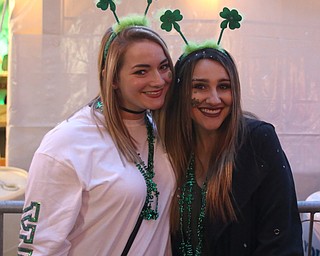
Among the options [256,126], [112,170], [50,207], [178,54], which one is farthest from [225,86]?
[178,54]

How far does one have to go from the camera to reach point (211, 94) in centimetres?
172

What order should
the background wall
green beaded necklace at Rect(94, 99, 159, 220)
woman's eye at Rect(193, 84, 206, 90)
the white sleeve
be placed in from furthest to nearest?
the background wall < woman's eye at Rect(193, 84, 206, 90) < green beaded necklace at Rect(94, 99, 159, 220) < the white sleeve

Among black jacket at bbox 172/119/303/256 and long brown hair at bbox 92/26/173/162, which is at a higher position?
long brown hair at bbox 92/26/173/162

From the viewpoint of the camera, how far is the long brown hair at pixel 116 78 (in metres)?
1.69

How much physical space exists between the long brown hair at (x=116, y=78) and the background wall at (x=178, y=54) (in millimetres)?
1869

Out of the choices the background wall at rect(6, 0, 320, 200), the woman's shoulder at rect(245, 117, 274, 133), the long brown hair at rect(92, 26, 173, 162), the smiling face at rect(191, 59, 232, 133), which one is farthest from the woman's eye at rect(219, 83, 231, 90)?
the background wall at rect(6, 0, 320, 200)

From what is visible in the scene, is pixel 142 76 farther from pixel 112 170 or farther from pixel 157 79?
pixel 112 170

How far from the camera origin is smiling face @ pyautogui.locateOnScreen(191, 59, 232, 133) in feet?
5.65

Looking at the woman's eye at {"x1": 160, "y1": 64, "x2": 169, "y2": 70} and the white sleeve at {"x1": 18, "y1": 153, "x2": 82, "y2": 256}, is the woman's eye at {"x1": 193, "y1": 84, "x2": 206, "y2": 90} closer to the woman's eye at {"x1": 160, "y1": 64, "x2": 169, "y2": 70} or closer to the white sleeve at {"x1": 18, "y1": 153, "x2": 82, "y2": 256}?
the woman's eye at {"x1": 160, "y1": 64, "x2": 169, "y2": 70}

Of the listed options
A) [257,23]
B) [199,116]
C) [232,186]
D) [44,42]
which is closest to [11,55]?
[44,42]

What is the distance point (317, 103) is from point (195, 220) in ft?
8.20

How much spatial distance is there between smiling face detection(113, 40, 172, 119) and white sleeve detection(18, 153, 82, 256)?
39 centimetres

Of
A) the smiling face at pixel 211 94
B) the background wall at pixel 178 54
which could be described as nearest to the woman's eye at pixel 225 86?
the smiling face at pixel 211 94

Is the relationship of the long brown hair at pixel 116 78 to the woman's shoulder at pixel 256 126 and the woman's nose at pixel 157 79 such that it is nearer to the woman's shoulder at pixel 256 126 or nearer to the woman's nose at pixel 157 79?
the woman's nose at pixel 157 79
